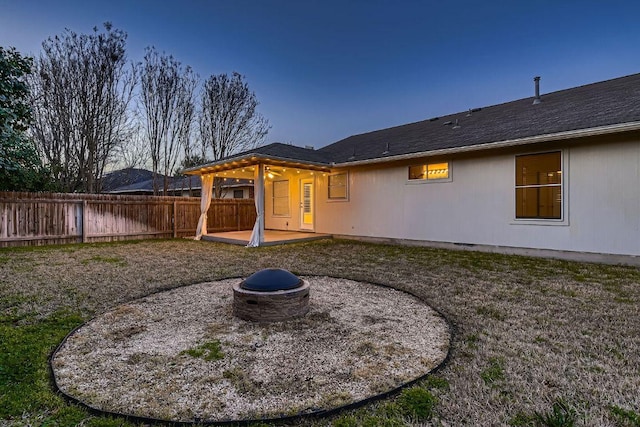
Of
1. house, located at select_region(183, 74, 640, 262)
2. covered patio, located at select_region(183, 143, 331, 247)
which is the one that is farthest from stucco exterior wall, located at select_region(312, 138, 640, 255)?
covered patio, located at select_region(183, 143, 331, 247)

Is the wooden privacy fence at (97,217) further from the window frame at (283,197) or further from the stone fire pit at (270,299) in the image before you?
the stone fire pit at (270,299)

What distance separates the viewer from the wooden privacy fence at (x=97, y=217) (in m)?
8.70

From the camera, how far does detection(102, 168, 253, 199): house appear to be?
55.7 ft

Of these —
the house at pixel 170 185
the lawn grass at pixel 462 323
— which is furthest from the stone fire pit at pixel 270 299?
the house at pixel 170 185

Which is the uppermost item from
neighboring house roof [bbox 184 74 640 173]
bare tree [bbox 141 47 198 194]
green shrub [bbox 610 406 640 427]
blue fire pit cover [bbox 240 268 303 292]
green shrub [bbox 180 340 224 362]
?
bare tree [bbox 141 47 198 194]

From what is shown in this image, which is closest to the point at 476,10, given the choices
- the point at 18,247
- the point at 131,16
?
the point at 131,16

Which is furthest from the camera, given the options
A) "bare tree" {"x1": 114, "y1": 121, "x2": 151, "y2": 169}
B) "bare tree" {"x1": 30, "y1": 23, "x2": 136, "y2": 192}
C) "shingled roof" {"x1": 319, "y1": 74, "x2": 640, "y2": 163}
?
"bare tree" {"x1": 114, "y1": 121, "x2": 151, "y2": 169}

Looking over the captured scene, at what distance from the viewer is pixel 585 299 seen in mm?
4039

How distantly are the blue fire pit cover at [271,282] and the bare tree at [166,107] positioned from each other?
13.5 metres

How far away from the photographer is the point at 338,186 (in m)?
11.3

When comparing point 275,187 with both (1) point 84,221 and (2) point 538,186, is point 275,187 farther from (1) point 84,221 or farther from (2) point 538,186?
(2) point 538,186

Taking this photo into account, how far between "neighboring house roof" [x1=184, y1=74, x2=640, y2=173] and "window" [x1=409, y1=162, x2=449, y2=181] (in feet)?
1.84

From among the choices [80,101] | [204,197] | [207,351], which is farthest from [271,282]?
[80,101]

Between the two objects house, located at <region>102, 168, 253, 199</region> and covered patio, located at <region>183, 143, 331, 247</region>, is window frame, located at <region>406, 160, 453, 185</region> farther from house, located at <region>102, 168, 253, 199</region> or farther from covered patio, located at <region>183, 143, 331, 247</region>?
house, located at <region>102, 168, 253, 199</region>
